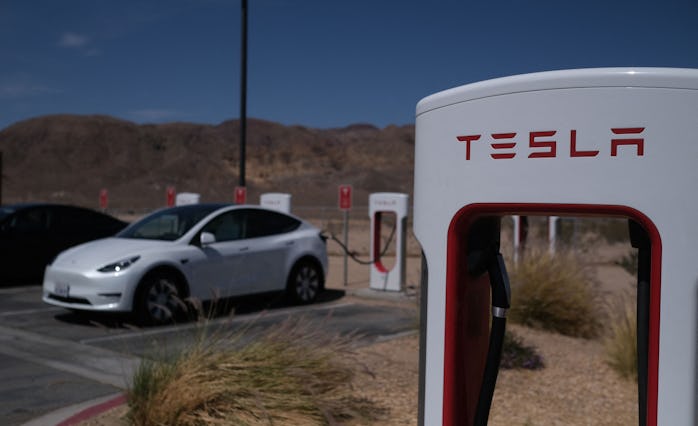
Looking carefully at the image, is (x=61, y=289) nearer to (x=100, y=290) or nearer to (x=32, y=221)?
(x=100, y=290)

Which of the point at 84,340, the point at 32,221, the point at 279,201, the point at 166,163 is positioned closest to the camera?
the point at 84,340

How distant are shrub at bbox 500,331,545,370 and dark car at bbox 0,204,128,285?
8799mm

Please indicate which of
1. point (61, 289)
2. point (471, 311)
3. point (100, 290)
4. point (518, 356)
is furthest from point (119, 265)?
point (471, 311)

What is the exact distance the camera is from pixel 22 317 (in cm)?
946

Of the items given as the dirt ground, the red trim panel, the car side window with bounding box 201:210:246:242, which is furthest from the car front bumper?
the red trim panel

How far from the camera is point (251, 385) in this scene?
453 cm

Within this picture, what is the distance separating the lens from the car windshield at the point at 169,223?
31.2ft

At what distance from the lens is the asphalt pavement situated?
18.2 feet

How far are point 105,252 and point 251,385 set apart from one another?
487 centimetres

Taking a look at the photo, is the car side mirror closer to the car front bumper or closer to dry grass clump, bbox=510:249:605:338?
the car front bumper

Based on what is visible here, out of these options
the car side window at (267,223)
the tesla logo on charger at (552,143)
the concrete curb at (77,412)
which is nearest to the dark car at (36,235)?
the car side window at (267,223)

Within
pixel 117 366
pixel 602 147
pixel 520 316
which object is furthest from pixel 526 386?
pixel 602 147

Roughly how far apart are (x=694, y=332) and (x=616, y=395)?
400 cm

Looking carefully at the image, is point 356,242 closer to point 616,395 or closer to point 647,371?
point 616,395
